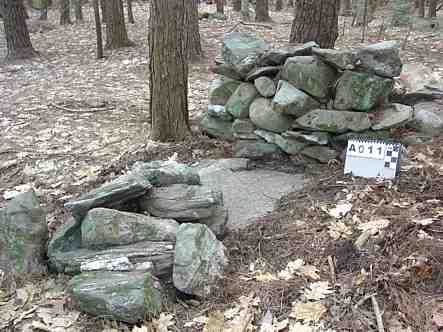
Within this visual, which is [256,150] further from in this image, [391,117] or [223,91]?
[391,117]

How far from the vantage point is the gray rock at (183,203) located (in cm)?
338

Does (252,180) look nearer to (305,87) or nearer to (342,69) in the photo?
(305,87)

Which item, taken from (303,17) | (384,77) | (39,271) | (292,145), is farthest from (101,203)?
(303,17)

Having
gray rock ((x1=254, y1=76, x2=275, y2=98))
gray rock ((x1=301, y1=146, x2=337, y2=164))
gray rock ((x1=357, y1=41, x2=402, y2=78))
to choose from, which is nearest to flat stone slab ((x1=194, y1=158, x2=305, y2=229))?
gray rock ((x1=301, y1=146, x2=337, y2=164))

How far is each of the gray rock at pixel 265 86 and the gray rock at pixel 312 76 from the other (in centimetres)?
22

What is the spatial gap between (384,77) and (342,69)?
377 millimetres

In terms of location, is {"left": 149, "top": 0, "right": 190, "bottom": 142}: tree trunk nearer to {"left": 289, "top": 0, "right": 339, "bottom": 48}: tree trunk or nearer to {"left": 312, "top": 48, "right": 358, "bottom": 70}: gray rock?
{"left": 289, "top": 0, "right": 339, "bottom": 48}: tree trunk

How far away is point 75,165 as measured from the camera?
5.12 meters

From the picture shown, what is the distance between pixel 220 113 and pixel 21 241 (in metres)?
2.43

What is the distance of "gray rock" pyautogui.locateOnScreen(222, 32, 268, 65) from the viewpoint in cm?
470

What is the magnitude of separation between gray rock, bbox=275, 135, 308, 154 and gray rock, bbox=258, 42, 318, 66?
31.1 inches

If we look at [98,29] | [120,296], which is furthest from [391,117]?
[98,29]

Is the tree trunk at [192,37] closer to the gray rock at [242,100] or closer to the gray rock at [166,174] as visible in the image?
the gray rock at [242,100]

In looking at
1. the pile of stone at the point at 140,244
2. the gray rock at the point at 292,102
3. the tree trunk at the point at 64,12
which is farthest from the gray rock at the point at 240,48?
the tree trunk at the point at 64,12
